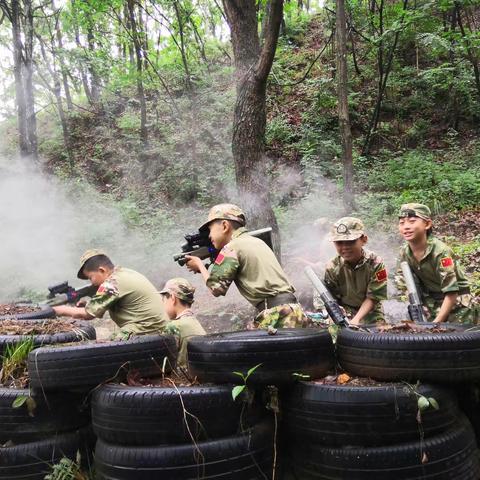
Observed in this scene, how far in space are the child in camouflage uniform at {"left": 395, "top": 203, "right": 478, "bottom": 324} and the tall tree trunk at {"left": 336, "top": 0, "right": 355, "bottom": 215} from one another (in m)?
6.98

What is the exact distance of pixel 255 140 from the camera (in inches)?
302

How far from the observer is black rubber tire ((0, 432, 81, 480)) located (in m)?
3.49

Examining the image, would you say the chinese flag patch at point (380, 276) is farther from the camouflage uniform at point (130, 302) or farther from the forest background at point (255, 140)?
the forest background at point (255, 140)

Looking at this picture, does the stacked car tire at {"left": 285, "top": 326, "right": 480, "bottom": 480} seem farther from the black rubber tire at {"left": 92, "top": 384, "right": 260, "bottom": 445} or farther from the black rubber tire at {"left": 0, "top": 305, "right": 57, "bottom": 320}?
the black rubber tire at {"left": 0, "top": 305, "right": 57, "bottom": 320}

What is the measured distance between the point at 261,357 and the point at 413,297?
6.73ft

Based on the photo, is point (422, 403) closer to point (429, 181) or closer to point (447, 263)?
point (447, 263)

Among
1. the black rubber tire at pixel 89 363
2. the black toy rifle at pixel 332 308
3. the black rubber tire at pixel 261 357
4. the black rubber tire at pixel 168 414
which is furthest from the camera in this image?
the black toy rifle at pixel 332 308

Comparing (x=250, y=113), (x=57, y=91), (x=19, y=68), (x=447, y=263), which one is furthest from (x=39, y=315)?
(x=57, y=91)

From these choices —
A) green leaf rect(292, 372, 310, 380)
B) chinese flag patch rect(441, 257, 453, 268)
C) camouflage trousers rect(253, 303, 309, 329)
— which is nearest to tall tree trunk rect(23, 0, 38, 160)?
camouflage trousers rect(253, 303, 309, 329)

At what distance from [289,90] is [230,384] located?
16.8m

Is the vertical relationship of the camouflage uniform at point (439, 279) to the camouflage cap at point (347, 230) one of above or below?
below

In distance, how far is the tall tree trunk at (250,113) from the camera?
757cm

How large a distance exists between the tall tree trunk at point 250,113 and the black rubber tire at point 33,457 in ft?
15.6

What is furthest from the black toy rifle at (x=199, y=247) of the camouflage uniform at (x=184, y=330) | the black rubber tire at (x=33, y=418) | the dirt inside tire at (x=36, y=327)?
the black rubber tire at (x=33, y=418)
